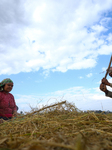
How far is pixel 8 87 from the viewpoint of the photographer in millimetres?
5371

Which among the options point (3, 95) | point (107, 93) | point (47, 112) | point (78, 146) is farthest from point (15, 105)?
point (78, 146)

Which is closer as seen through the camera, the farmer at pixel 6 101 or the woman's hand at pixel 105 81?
the woman's hand at pixel 105 81

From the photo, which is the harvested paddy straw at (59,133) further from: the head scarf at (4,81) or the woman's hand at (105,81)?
the head scarf at (4,81)

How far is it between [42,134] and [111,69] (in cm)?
390

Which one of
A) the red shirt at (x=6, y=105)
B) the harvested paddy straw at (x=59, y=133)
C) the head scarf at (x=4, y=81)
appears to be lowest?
the harvested paddy straw at (x=59, y=133)

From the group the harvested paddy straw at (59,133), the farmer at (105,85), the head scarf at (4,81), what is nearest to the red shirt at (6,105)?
the head scarf at (4,81)

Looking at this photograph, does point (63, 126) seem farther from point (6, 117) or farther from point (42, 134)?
point (6, 117)

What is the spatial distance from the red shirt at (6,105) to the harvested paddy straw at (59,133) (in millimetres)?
1384

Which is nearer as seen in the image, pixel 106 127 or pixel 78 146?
pixel 78 146

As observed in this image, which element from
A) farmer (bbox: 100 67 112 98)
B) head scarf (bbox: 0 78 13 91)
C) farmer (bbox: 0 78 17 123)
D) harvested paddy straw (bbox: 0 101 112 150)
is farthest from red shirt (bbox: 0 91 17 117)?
farmer (bbox: 100 67 112 98)

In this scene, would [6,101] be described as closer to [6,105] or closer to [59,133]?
[6,105]

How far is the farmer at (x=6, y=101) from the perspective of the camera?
204 inches

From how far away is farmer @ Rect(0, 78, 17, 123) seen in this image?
17.0 feet

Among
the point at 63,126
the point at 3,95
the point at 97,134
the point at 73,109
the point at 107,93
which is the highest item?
the point at 3,95
